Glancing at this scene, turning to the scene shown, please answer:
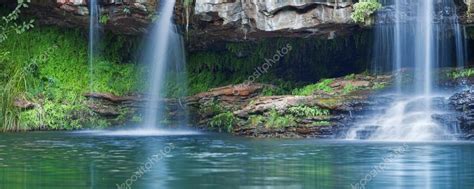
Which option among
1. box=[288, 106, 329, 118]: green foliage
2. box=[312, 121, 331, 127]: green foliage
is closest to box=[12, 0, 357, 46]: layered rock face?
box=[288, 106, 329, 118]: green foliage

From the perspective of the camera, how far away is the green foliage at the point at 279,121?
1936cm

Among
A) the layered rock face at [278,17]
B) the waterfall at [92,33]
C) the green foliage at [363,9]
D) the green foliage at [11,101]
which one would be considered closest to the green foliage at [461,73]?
the green foliage at [363,9]

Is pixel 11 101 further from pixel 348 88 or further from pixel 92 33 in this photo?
pixel 348 88

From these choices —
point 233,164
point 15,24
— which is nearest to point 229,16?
point 15,24

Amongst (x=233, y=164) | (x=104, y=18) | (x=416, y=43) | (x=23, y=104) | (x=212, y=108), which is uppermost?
Answer: (x=104, y=18)

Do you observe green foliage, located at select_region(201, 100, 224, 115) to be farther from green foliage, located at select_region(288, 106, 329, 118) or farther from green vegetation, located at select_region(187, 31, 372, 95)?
green foliage, located at select_region(288, 106, 329, 118)

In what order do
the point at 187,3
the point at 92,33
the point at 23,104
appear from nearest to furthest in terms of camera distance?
the point at 187,3
the point at 23,104
the point at 92,33

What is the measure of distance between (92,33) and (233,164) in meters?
14.3

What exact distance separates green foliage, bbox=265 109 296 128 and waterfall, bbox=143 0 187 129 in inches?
217

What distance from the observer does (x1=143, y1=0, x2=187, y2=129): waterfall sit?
2409 centimetres

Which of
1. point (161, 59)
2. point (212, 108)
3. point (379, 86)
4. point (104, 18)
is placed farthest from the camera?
point (161, 59)

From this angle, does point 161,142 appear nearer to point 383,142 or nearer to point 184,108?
point 383,142

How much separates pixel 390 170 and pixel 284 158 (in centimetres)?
243

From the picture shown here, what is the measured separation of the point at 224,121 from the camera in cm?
2217
